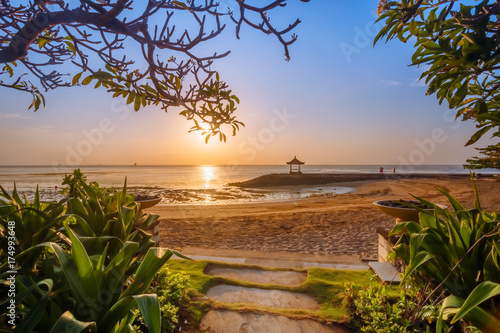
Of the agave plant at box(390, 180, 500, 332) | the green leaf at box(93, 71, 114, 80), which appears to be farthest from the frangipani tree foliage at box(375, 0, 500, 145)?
the green leaf at box(93, 71, 114, 80)

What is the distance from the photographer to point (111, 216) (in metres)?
2.53

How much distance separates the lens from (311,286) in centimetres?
343

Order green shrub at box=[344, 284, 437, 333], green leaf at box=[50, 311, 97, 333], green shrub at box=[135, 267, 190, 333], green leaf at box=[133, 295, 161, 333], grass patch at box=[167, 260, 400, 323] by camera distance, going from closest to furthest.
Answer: green leaf at box=[50, 311, 97, 333]
green leaf at box=[133, 295, 161, 333]
green shrub at box=[344, 284, 437, 333]
green shrub at box=[135, 267, 190, 333]
grass patch at box=[167, 260, 400, 323]

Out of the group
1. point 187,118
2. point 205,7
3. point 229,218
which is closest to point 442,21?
point 205,7

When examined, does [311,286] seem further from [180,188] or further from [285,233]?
[180,188]

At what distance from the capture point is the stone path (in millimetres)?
2471

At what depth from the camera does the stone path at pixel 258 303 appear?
247cm

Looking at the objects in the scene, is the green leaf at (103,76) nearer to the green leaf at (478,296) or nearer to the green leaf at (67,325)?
the green leaf at (67,325)

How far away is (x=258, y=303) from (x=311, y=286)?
0.80 metres

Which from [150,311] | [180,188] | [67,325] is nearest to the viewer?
[67,325]

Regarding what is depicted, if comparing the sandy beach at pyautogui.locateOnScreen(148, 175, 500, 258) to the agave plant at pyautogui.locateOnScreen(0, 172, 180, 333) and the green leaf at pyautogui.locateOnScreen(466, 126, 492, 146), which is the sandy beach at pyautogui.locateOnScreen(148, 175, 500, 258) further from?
the green leaf at pyautogui.locateOnScreen(466, 126, 492, 146)

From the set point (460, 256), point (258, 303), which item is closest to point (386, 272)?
point (460, 256)

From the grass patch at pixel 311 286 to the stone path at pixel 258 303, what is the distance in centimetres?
7

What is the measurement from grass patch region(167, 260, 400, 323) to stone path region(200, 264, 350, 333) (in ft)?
0.24
